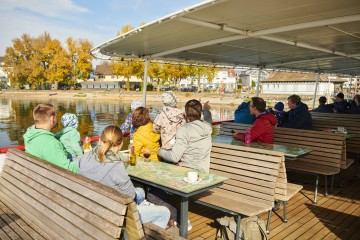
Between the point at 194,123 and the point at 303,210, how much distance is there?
7.35 ft

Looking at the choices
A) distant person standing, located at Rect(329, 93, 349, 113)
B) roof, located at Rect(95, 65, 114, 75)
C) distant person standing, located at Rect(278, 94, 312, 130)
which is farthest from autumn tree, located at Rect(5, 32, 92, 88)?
distant person standing, located at Rect(278, 94, 312, 130)

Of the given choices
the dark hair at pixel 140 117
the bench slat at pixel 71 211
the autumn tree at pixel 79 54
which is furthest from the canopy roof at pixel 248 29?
the autumn tree at pixel 79 54

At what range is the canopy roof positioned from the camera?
3.92 metres

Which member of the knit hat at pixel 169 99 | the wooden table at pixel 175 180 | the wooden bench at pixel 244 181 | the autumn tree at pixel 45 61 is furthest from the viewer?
the autumn tree at pixel 45 61

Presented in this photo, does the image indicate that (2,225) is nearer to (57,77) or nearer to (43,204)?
(43,204)

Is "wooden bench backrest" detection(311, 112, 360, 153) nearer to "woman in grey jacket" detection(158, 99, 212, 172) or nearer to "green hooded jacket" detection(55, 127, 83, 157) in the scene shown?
"woman in grey jacket" detection(158, 99, 212, 172)

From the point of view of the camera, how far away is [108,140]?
274 cm

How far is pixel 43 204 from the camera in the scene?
8.47 ft

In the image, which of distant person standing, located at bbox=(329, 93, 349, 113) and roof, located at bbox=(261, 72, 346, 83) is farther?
roof, located at bbox=(261, 72, 346, 83)

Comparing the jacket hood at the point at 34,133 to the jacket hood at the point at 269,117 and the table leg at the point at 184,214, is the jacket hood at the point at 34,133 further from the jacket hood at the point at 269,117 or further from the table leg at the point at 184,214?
the jacket hood at the point at 269,117

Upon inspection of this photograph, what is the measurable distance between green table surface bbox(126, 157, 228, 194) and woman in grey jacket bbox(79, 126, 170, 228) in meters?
0.34

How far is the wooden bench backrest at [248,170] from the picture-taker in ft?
11.1

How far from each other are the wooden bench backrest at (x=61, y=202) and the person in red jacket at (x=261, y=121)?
308cm

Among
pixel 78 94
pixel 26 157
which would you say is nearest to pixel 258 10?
pixel 26 157
